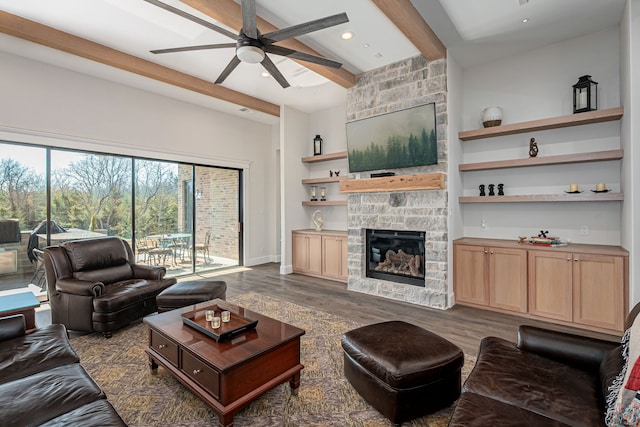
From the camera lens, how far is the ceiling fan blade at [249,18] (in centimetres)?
226

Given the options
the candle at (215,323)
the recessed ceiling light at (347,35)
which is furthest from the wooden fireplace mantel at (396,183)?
the candle at (215,323)

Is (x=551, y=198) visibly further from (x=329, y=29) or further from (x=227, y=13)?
(x=227, y=13)

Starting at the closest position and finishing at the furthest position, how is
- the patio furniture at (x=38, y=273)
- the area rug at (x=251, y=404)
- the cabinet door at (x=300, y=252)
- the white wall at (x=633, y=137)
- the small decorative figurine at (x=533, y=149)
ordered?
the area rug at (x=251, y=404) → the white wall at (x=633, y=137) → the small decorative figurine at (x=533, y=149) → the patio furniture at (x=38, y=273) → the cabinet door at (x=300, y=252)

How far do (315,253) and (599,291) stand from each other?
165 inches

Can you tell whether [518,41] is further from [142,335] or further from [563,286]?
[142,335]

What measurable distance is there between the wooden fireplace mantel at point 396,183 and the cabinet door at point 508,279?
3.80 ft

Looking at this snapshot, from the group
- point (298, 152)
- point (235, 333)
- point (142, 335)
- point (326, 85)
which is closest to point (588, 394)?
point (235, 333)

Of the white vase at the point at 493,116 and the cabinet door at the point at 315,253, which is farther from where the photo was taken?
the cabinet door at the point at 315,253

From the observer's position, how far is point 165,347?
231 cm

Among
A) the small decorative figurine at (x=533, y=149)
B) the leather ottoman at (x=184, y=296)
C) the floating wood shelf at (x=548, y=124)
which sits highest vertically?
the floating wood shelf at (x=548, y=124)

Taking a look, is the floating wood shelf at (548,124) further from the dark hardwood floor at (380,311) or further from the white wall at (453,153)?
the dark hardwood floor at (380,311)

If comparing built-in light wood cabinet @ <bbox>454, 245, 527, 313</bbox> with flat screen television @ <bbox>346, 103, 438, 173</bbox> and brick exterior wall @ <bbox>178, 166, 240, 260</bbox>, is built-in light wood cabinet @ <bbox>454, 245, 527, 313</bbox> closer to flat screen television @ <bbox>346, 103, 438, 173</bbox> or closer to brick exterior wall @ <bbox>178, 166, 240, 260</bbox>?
flat screen television @ <bbox>346, 103, 438, 173</bbox>

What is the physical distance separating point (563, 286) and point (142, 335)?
4778mm

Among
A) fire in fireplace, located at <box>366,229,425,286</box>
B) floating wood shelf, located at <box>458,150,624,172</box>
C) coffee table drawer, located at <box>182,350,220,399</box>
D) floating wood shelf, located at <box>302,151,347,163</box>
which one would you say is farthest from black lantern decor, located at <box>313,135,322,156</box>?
coffee table drawer, located at <box>182,350,220,399</box>
